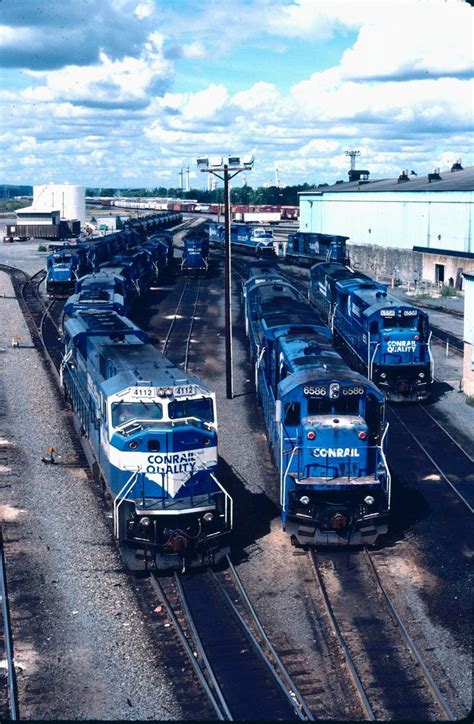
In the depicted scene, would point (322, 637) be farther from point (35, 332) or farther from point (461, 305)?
point (461, 305)

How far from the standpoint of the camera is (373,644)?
15.1 metres

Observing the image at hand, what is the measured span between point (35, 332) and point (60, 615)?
31.9m

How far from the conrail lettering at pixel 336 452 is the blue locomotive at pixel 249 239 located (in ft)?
228

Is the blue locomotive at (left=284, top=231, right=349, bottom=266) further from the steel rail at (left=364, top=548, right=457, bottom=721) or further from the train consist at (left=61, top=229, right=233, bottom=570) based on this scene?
the steel rail at (left=364, top=548, right=457, bottom=721)

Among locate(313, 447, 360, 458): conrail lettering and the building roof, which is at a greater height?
the building roof

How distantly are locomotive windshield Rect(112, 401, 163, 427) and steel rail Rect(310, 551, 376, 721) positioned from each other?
502cm

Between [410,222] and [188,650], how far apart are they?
6402 cm

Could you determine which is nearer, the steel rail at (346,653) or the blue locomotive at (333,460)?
the steel rail at (346,653)

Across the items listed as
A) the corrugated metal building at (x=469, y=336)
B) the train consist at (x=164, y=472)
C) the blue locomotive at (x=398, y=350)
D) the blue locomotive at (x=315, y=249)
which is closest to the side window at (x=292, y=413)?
the train consist at (x=164, y=472)

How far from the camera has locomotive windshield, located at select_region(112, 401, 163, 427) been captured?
57.9ft

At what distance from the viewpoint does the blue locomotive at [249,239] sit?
285 ft

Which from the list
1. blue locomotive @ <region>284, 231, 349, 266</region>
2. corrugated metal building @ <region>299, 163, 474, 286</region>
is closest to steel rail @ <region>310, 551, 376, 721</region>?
corrugated metal building @ <region>299, 163, 474, 286</region>

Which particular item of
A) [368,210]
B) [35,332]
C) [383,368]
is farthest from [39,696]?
[368,210]

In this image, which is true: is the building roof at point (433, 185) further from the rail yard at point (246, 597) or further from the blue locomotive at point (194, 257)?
the rail yard at point (246, 597)
